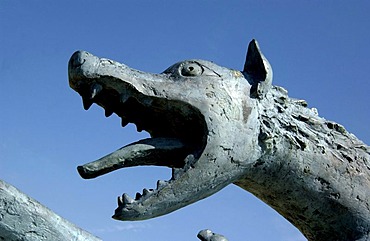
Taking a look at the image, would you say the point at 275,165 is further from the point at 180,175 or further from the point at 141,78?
the point at 141,78

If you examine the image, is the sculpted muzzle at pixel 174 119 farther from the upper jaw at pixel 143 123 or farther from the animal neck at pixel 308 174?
the animal neck at pixel 308 174

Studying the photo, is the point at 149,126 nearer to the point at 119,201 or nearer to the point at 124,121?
the point at 124,121

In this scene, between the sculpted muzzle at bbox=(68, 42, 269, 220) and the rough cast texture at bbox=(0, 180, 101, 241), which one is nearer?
the rough cast texture at bbox=(0, 180, 101, 241)

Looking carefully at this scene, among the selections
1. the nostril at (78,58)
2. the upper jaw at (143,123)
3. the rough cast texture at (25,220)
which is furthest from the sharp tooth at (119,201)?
the nostril at (78,58)

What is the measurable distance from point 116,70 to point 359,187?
1.59 meters

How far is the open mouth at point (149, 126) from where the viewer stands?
3908 mm

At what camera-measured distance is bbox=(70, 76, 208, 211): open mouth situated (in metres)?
3.91

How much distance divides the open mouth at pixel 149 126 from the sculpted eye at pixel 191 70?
22 cm

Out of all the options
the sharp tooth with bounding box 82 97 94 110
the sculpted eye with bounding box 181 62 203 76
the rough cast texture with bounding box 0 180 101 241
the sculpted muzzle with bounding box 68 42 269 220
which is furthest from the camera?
the sculpted eye with bounding box 181 62 203 76

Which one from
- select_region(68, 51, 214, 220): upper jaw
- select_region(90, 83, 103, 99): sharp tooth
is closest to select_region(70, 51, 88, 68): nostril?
select_region(68, 51, 214, 220): upper jaw

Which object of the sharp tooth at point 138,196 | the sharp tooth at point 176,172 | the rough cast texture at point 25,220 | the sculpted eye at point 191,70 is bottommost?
the rough cast texture at point 25,220

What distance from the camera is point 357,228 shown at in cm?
426

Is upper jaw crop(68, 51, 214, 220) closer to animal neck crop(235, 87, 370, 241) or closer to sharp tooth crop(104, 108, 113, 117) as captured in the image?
sharp tooth crop(104, 108, 113, 117)

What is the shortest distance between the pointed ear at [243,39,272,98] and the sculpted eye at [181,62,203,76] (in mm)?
301
